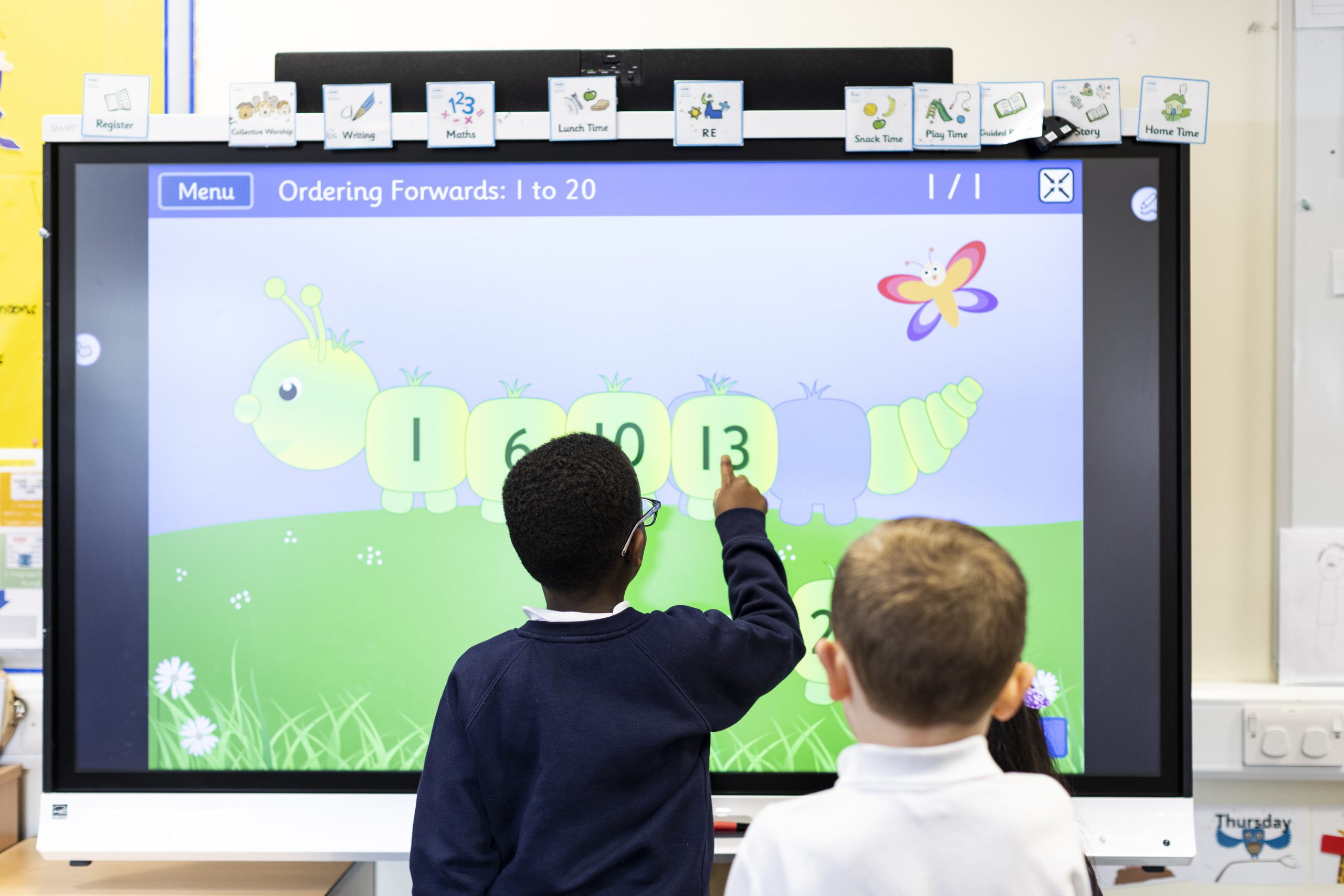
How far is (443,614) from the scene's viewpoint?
1.41m

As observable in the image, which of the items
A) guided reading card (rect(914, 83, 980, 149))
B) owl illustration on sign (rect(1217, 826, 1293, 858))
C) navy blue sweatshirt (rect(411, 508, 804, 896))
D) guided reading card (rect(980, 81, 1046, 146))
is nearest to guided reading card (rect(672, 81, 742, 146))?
guided reading card (rect(914, 83, 980, 149))

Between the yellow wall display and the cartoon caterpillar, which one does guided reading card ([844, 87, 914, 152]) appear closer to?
the cartoon caterpillar

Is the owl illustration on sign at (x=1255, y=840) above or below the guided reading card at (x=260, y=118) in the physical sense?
below

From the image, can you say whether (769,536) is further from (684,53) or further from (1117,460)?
(684,53)

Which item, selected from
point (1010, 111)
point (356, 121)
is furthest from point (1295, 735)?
point (356, 121)

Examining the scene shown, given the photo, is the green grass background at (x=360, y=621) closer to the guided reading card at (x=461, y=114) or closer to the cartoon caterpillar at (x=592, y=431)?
the cartoon caterpillar at (x=592, y=431)

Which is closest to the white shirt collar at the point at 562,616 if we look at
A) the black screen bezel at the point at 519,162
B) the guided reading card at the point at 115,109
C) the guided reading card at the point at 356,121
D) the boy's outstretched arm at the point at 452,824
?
the boy's outstretched arm at the point at 452,824

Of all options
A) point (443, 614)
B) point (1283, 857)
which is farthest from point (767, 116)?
point (1283, 857)

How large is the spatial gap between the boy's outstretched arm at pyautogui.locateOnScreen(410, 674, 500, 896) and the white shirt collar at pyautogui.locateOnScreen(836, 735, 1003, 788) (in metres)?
0.51

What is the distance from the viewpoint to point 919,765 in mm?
677

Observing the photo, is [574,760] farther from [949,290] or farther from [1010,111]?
[1010,111]

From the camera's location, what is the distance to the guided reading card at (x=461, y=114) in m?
1.39

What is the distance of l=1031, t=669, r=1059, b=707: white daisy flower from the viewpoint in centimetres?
137

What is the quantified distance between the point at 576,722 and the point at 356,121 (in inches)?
40.7
